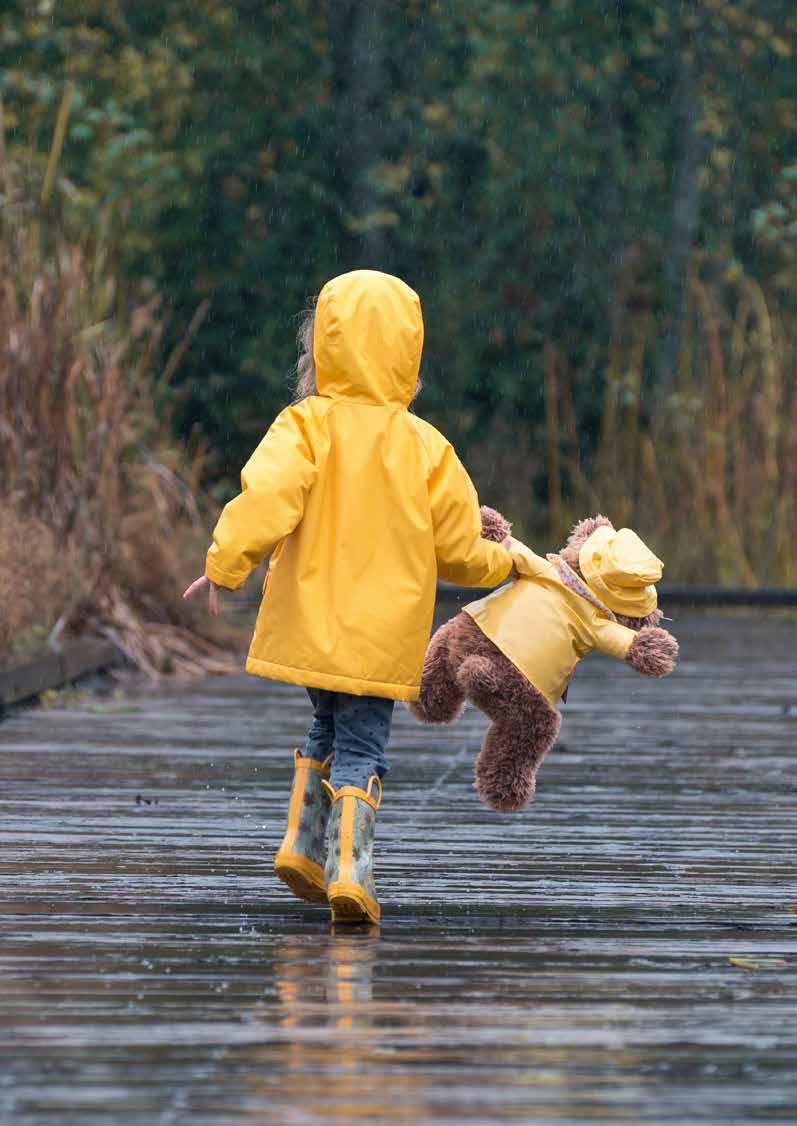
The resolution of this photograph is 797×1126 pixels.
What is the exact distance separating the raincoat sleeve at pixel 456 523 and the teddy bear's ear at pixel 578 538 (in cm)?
31

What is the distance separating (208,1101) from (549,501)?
1327 cm

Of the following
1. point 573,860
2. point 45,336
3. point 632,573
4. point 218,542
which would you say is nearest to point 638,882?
point 573,860

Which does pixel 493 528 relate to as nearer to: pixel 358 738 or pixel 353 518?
pixel 353 518

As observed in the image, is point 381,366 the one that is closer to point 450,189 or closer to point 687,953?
point 687,953

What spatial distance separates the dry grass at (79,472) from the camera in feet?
32.0

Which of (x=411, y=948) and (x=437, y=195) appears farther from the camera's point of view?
(x=437, y=195)

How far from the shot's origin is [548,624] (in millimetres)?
4863

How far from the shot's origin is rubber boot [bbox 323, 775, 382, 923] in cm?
442

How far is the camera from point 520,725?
4.89 metres

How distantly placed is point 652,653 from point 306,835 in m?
0.81

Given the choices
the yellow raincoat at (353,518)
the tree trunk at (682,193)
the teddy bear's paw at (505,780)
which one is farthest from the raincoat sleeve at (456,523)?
the tree trunk at (682,193)

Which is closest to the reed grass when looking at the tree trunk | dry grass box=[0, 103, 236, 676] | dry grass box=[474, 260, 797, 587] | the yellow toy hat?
dry grass box=[474, 260, 797, 587]

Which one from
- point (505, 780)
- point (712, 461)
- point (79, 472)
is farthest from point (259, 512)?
point (712, 461)

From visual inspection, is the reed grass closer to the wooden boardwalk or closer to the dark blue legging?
the wooden boardwalk
